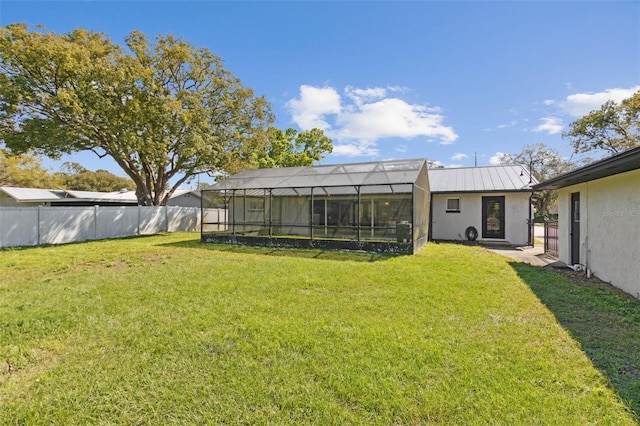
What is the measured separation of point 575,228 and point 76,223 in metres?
16.5

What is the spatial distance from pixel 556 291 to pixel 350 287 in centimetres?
344

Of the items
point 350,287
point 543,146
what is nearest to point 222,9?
point 350,287

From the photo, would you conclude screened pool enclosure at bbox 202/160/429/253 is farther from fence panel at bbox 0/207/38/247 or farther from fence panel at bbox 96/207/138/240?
fence panel at bbox 0/207/38/247

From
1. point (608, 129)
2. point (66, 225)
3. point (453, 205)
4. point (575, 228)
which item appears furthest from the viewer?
point (608, 129)

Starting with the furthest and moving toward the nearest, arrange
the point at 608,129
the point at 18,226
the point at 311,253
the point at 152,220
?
the point at 608,129
the point at 152,220
the point at 18,226
the point at 311,253

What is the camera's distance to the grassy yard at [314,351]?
2086 mm

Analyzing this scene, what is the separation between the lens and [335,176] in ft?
35.7

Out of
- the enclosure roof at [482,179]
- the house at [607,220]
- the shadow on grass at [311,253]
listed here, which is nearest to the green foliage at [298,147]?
the enclosure roof at [482,179]

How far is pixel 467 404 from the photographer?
2.11 m

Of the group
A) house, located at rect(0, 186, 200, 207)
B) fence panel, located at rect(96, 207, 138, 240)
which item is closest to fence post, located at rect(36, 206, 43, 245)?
fence panel, located at rect(96, 207, 138, 240)

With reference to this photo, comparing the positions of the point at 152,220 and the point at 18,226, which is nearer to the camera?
the point at 18,226

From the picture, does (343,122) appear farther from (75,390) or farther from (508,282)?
(75,390)

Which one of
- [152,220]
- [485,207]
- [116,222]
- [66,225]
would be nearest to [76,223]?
[66,225]

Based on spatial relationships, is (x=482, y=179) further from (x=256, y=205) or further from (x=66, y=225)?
(x=66, y=225)
